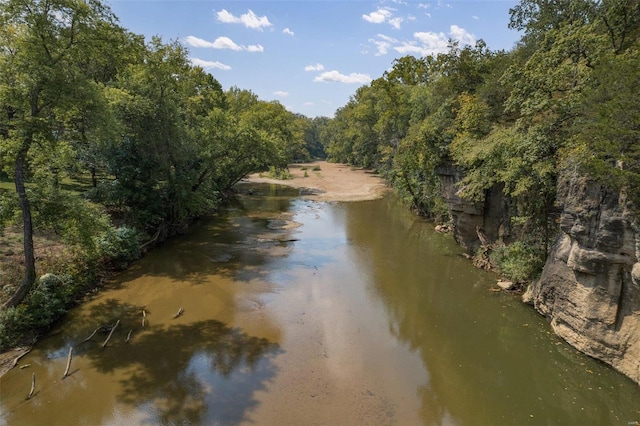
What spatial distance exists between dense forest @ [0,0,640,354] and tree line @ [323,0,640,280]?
6 centimetres

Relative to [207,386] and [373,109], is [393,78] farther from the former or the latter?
[207,386]

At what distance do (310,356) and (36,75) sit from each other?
12.3 metres

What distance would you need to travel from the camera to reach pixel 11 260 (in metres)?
14.2

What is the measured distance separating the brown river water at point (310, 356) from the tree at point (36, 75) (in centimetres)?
406

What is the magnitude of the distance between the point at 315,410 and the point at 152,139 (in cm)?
1745

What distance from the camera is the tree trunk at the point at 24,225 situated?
39.5ft

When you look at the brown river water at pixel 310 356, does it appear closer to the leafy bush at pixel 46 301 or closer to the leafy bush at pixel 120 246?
the leafy bush at pixel 46 301

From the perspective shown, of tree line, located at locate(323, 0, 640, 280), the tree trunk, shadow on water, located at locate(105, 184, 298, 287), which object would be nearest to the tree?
the tree trunk

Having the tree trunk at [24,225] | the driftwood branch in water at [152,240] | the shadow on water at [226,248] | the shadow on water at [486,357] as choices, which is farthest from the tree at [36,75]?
the shadow on water at [486,357]

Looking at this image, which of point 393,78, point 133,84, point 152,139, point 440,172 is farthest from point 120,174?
point 393,78

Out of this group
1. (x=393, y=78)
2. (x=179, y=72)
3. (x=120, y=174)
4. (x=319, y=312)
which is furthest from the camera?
(x=393, y=78)

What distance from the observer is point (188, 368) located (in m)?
11.4

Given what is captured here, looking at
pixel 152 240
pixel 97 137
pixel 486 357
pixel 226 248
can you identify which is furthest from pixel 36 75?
pixel 486 357

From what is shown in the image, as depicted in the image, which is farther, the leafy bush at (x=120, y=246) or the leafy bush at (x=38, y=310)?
the leafy bush at (x=120, y=246)
